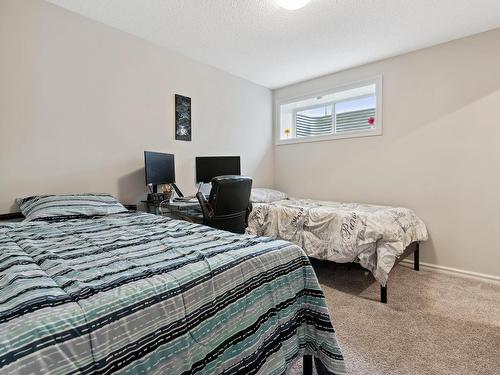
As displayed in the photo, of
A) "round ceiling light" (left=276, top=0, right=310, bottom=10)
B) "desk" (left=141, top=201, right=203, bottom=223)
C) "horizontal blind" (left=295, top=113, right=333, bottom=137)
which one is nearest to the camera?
"round ceiling light" (left=276, top=0, right=310, bottom=10)

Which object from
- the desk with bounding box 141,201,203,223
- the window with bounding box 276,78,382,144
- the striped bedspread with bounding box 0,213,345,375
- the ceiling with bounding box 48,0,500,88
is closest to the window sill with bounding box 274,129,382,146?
the window with bounding box 276,78,382,144

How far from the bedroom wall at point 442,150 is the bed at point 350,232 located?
1.09ft

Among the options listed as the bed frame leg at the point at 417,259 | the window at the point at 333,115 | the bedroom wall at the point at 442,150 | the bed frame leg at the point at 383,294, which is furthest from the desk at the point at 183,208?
the bed frame leg at the point at 417,259

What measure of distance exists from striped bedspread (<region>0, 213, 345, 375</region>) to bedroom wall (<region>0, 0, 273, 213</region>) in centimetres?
101

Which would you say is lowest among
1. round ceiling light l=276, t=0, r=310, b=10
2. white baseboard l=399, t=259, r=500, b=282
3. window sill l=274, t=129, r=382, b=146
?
white baseboard l=399, t=259, r=500, b=282

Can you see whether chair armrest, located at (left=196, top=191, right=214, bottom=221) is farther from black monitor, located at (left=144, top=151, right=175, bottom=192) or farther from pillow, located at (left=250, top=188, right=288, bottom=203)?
pillow, located at (left=250, top=188, right=288, bottom=203)

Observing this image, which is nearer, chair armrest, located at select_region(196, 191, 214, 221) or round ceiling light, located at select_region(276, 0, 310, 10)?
round ceiling light, located at select_region(276, 0, 310, 10)

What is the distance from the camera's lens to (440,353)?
168 cm

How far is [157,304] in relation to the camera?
2.75 ft

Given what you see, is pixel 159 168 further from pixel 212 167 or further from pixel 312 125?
pixel 312 125

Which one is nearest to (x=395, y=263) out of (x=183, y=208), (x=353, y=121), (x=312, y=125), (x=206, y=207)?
(x=206, y=207)

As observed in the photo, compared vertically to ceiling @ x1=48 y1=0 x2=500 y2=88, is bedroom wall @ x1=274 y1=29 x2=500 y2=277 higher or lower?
lower

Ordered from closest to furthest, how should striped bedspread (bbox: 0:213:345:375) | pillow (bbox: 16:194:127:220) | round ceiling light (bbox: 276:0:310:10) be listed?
striped bedspread (bbox: 0:213:345:375), pillow (bbox: 16:194:127:220), round ceiling light (bbox: 276:0:310:10)

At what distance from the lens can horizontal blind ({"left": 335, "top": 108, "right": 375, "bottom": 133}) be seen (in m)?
3.84
